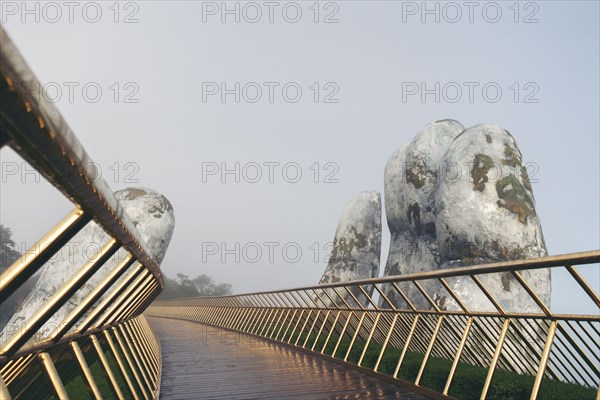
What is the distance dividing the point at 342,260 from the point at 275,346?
1895 cm

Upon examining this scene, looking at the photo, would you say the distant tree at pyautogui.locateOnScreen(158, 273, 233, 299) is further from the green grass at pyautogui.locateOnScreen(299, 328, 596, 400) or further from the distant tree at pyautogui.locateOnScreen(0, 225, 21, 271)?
the green grass at pyautogui.locateOnScreen(299, 328, 596, 400)

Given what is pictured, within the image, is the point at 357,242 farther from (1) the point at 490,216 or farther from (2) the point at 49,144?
(2) the point at 49,144

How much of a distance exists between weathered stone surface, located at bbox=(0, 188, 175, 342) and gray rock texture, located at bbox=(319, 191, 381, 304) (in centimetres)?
934

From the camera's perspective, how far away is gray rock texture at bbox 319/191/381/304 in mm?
32625

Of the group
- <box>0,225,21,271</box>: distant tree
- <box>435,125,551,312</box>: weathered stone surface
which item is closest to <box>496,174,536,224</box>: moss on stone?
<box>435,125,551,312</box>: weathered stone surface

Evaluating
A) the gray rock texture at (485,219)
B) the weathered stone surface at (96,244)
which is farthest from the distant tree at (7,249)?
the gray rock texture at (485,219)

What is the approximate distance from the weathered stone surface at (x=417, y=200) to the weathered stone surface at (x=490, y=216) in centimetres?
377

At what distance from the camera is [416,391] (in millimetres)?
7285

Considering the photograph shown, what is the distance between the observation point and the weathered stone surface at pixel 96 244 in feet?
93.5

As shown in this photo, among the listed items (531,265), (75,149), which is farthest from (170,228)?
(75,149)

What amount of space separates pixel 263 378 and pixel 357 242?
2483 cm

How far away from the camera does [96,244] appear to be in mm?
30797

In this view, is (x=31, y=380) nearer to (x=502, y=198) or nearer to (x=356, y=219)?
(x=502, y=198)

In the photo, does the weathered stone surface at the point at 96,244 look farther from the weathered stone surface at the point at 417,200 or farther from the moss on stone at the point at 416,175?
the moss on stone at the point at 416,175
